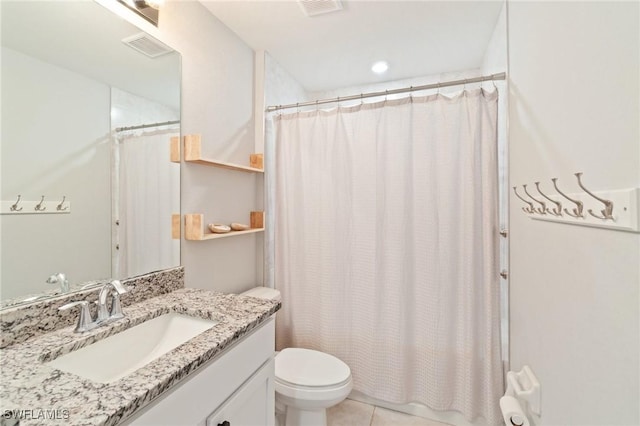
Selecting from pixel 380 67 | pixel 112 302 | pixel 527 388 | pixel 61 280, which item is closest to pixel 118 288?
pixel 112 302

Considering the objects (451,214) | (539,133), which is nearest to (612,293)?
(539,133)

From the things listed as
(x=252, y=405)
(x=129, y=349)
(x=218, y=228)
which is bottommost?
(x=252, y=405)

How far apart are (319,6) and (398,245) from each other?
4.82 ft

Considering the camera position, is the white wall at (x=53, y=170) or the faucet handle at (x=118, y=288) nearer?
the white wall at (x=53, y=170)

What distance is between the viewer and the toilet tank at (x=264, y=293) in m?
1.89

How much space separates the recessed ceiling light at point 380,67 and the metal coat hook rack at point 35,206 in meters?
2.14

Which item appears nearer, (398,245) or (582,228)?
(582,228)

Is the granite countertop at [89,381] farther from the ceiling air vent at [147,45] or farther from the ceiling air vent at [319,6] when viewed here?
the ceiling air vent at [319,6]

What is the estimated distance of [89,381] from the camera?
2.17 ft

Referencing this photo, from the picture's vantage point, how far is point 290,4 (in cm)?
158

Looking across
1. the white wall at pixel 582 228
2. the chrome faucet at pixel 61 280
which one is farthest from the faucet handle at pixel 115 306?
the white wall at pixel 582 228

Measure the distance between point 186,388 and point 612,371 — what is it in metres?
1.05

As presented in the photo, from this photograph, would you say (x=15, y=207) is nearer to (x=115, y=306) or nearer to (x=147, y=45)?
(x=115, y=306)

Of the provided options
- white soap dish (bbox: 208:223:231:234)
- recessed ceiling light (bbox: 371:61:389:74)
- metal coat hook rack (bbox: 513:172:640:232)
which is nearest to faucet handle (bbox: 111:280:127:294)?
white soap dish (bbox: 208:223:231:234)
